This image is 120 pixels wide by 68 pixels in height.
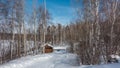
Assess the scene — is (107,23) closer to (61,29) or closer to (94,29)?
(94,29)

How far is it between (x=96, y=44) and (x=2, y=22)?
41.5ft

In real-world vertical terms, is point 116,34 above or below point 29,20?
below

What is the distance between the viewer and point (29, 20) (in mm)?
35500

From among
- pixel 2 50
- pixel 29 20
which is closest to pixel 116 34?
pixel 2 50

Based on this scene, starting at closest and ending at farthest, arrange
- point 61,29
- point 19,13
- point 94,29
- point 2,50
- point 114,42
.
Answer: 1. point 114,42
2. point 94,29
3. point 2,50
4. point 19,13
5. point 61,29

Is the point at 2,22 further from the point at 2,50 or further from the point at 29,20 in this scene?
the point at 29,20

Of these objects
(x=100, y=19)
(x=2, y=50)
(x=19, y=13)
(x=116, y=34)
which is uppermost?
(x=19, y=13)

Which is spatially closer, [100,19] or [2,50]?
[100,19]

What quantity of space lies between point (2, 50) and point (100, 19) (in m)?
12.1

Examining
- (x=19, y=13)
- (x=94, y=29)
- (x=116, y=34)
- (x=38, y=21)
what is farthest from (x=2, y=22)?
(x=38, y=21)

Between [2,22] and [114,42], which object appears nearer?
[114,42]

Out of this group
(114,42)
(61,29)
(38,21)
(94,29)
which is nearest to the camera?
(114,42)

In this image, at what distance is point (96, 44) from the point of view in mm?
14602

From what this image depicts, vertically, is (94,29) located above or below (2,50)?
above
